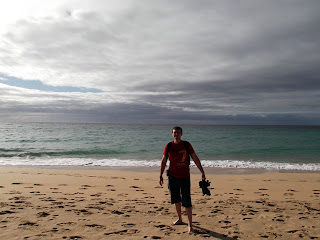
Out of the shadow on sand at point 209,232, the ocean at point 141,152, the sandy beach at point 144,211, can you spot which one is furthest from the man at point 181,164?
the ocean at point 141,152

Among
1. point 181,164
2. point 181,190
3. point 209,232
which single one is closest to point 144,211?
point 181,190

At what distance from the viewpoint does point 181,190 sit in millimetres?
4855

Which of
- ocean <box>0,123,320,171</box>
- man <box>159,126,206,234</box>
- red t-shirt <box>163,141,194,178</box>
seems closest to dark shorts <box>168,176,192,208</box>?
man <box>159,126,206,234</box>

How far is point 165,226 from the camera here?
5.02 m

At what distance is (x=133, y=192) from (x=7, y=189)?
4815 millimetres

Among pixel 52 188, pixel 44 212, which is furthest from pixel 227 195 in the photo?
pixel 52 188

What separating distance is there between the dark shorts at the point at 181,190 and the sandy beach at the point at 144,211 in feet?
2.07

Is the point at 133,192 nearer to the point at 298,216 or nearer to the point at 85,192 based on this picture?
the point at 85,192

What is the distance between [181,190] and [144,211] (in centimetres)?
186

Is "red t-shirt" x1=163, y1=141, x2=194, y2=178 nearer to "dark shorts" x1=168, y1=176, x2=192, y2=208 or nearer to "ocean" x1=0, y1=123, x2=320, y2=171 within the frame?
"dark shorts" x1=168, y1=176, x2=192, y2=208

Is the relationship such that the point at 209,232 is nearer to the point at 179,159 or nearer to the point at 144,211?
the point at 179,159

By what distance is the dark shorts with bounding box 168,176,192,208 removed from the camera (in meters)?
4.76

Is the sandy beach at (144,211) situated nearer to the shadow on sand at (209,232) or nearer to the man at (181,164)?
the shadow on sand at (209,232)

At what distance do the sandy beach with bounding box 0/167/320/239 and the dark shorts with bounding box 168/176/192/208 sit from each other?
63 cm
